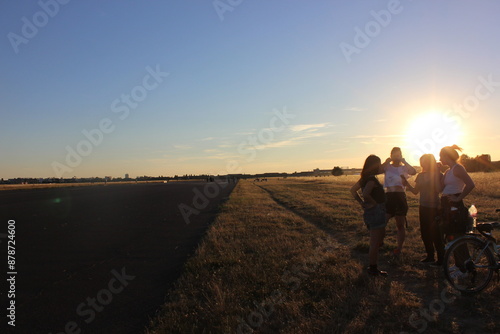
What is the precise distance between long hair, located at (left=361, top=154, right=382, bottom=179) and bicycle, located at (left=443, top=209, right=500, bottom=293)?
166 cm

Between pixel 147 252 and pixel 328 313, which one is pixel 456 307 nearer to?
pixel 328 313

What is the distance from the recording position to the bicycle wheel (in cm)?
542

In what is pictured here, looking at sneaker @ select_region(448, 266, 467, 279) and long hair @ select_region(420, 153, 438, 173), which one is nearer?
sneaker @ select_region(448, 266, 467, 279)

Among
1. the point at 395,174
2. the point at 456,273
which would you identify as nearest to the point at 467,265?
the point at 456,273

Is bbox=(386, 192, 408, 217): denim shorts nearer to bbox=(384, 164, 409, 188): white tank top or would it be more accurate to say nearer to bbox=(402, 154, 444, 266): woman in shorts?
bbox=(384, 164, 409, 188): white tank top

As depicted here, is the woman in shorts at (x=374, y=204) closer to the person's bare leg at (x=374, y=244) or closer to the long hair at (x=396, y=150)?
the person's bare leg at (x=374, y=244)

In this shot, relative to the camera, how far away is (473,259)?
5.77 meters

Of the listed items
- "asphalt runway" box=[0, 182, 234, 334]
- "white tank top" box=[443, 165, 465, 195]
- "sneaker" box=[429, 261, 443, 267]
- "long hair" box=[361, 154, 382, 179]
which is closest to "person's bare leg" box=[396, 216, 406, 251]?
"sneaker" box=[429, 261, 443, 267]

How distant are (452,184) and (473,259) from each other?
1245mm

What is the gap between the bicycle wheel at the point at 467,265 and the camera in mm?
5422

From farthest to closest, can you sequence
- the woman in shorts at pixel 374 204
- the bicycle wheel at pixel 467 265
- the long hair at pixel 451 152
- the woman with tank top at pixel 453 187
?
the woman in shorts at pixel 374 204 → the long hair at pixel 451 152 → the woman with tank top at pixel 453 187 → the bicycle wheel at pixel 467 265

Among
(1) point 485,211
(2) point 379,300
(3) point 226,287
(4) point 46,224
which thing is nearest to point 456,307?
(2) point 379,300

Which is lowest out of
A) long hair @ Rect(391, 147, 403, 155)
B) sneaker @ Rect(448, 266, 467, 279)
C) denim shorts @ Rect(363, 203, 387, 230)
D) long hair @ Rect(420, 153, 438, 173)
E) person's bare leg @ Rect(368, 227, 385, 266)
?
sneaker @ Rect(448, 266, 467, 279)

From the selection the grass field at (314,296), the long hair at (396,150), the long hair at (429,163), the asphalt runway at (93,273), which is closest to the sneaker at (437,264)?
the grass field at (314,296)
